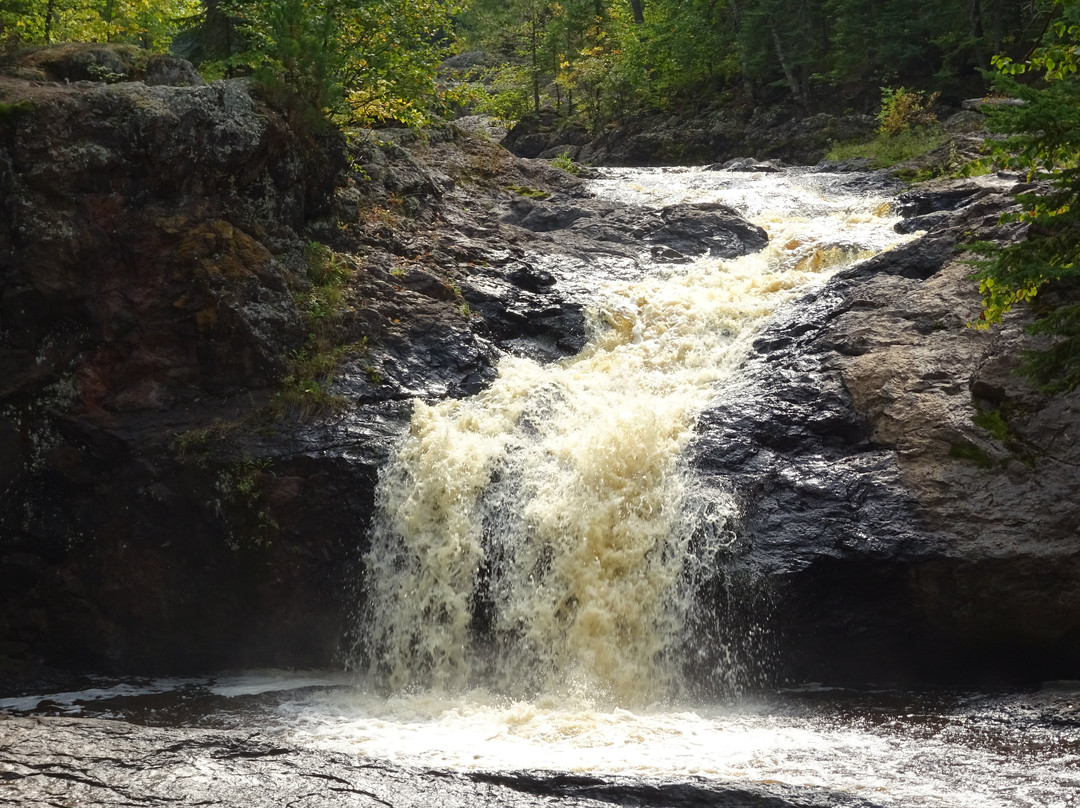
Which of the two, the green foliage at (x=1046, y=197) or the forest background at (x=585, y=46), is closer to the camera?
the green foliage at (x=1046, y=197)

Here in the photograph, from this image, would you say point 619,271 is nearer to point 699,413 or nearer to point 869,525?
point 699,413

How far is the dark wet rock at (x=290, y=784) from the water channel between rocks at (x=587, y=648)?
0.83 feet

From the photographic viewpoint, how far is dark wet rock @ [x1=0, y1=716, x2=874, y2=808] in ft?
21.1

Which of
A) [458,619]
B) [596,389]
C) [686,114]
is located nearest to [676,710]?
[458,619]

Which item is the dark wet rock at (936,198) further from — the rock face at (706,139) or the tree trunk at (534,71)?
the tree trunk at (534,71)

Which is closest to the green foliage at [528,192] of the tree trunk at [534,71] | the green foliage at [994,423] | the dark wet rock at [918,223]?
the dark wet rock at [918,223]

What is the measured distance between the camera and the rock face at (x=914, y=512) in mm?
9281

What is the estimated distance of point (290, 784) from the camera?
6.75 meters

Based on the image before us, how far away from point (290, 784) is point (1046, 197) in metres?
7.05

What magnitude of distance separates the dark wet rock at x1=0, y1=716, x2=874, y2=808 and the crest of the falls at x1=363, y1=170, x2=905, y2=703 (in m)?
2.78

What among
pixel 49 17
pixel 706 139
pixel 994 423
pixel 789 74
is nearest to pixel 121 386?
pixel 49 17

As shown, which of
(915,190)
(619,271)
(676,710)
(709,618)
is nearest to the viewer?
(676,710)

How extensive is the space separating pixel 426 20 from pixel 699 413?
8.79 meters

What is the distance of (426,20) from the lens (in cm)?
1595
